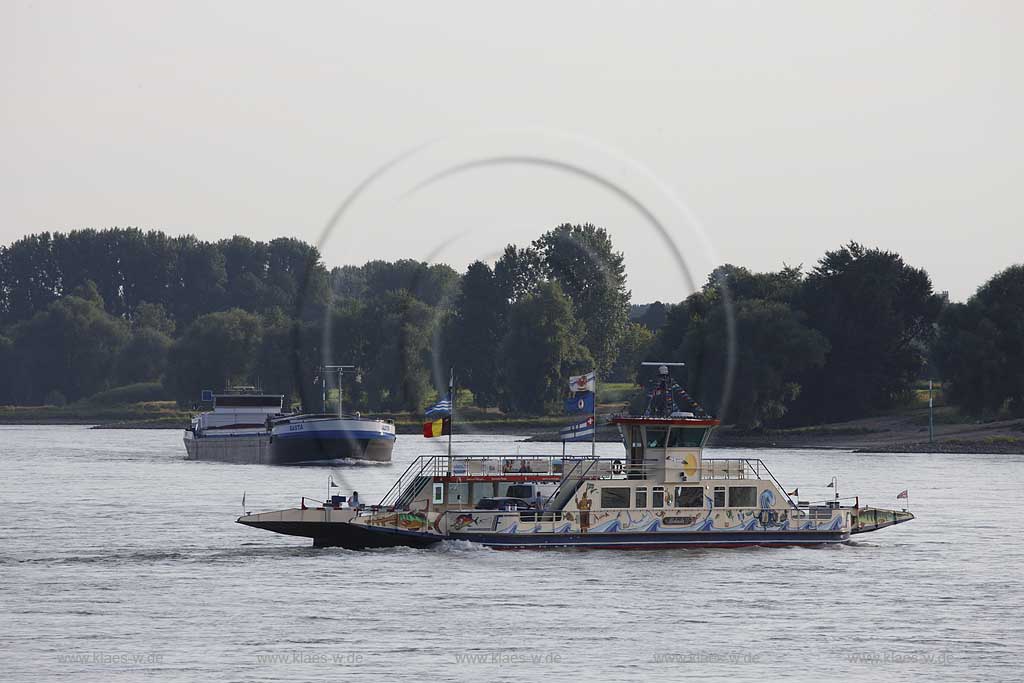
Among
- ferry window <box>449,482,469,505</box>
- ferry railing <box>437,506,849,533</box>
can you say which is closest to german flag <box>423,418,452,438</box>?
ferry window <box>449,482,469,505</box>

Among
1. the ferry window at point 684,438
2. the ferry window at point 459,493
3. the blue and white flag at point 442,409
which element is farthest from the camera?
the blue and white flag at point 442,409

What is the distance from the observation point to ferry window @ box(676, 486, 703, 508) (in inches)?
2618

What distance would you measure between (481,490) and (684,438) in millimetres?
9210

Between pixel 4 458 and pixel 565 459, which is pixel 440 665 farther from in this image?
pixel 4 458

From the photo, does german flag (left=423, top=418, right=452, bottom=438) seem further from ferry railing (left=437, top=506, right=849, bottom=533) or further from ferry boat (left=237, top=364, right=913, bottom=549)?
ferry railing (left=437, top=506, right=849, bottom=533)

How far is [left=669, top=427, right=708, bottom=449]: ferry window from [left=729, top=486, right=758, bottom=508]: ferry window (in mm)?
2564

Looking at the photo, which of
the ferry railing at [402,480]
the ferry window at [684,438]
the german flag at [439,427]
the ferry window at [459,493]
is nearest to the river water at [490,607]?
the ferry railing at [402,480]

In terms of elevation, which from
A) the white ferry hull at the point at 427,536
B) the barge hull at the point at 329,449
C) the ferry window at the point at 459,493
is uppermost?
the barge hull at the point at 329,449

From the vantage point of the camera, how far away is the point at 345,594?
54.3 meters

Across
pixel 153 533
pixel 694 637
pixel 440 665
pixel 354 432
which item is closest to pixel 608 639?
pixel 694 637

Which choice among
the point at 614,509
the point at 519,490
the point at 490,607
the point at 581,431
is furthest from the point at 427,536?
the point at 490,607

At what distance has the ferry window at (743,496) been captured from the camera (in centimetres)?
6719

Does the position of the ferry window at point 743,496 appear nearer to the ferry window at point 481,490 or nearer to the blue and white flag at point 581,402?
the blue and white flag at point 581,402

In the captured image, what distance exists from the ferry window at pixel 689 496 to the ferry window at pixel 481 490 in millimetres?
8358
